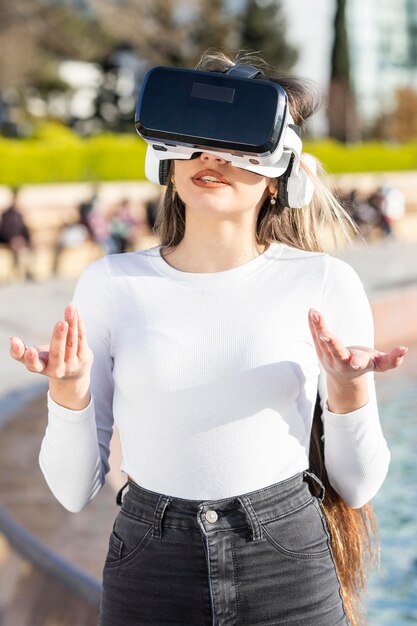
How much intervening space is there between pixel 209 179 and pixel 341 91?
121 feet

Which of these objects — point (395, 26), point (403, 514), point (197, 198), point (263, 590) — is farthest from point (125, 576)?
point (395, 26)

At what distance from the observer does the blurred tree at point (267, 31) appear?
36125mm

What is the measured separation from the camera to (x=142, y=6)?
30.1m

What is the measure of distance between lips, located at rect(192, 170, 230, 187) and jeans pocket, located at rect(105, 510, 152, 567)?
0.65 m

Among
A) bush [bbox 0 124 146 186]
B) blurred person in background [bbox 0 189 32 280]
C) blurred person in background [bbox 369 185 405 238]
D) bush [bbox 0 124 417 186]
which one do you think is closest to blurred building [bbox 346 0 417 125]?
blurred person in background [bbox 369 185 405 238]

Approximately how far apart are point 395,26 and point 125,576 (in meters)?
61.0

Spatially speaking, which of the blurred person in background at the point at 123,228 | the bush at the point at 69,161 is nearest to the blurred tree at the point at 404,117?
the bush at the point at 69,161

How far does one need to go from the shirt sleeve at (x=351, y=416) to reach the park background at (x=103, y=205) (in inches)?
20.6

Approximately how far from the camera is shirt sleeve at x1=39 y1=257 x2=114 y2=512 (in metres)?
2.03

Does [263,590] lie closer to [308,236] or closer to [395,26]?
[308,236]

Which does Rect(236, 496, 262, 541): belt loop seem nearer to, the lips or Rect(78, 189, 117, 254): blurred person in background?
the lips

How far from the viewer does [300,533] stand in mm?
1966

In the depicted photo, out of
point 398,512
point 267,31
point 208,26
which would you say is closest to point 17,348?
point 398,512

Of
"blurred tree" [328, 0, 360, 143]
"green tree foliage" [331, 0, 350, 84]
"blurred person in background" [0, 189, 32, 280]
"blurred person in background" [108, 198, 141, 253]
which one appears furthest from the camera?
"green tree foliage" [331, 0, 350, 84]
